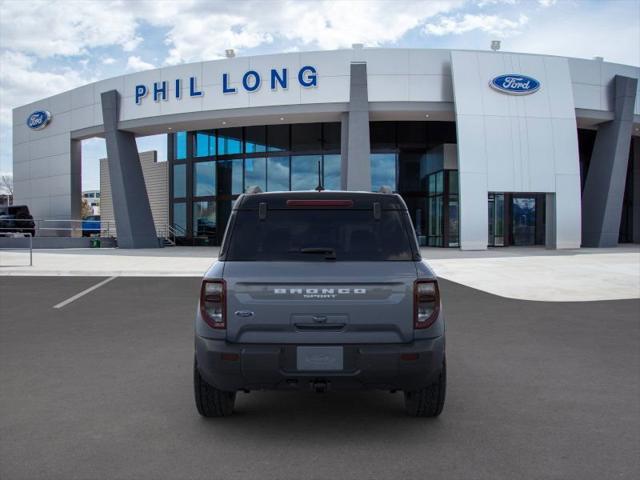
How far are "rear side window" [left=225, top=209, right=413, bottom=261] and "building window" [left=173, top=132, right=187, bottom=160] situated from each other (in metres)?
33.7

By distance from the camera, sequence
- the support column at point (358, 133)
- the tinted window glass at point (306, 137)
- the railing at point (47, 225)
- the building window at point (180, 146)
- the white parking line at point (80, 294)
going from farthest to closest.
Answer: the building window at point (180, 146), the railing at point (47, 225), the tinted window glass at point (306, 137), the support column at point (358, 133), the white parking line at point (80, 294)

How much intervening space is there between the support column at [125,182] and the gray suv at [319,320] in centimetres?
2737

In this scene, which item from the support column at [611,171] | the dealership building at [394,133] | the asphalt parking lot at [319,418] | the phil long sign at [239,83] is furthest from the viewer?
the support column at [611,171]

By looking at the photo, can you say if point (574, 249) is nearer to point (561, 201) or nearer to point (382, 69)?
point (561, 201)

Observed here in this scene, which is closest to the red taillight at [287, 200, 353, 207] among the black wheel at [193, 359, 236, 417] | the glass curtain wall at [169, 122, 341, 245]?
the black wheel at [193, 359, 236, 417]

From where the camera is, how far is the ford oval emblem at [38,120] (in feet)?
110

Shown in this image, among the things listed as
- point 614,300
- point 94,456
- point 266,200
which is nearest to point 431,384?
point 266,200

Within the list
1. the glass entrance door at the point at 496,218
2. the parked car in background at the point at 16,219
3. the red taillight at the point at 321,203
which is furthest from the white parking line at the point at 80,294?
the glass entrance door at the point at 496,218

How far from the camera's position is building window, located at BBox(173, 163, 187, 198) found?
3634cm

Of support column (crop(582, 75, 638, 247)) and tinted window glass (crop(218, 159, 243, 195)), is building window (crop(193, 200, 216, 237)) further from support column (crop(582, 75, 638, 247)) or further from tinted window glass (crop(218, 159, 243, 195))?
support column (crop(582, 75, 638, 247))

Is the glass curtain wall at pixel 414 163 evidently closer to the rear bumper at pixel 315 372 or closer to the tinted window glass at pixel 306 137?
the tinted window glass at pixel 306 137

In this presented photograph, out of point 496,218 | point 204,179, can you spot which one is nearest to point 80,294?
point 204,179

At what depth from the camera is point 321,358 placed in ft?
12.3

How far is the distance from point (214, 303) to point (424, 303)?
1.50 metres
